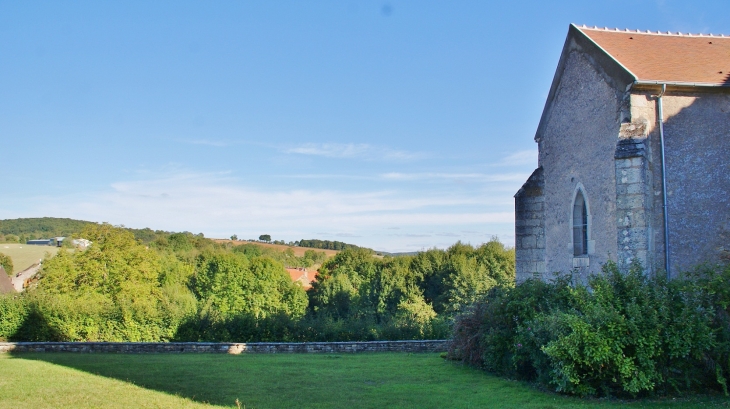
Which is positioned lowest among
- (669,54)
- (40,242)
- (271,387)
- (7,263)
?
(271,387)

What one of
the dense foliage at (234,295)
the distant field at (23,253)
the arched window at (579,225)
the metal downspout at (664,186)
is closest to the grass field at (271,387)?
the metal downspout at (664,186)

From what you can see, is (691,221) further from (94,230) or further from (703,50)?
(94,230)

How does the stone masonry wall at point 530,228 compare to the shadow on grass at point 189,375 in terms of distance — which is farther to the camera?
the stone masonry wall at point 530,228

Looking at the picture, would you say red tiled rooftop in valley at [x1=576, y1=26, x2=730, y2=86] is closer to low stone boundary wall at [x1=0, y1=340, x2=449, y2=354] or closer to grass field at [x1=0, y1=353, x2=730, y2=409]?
grass field at [x1=0, y1=353, x2=730, y2=409]

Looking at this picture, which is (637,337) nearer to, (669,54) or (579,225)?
(579,225)

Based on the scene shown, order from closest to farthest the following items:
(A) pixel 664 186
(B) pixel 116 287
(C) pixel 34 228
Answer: (A) pixel 664 186
(B) pixel 116 287
(C) pixel 34 228

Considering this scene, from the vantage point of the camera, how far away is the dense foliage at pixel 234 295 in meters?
23.9

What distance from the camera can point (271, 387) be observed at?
416 inches

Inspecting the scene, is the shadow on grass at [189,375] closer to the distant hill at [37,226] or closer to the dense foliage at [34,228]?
the dense foliage at [34,228]

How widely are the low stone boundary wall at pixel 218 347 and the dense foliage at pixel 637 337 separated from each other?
10340mm

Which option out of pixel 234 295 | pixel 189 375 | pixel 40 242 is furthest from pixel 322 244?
pixel 189 375

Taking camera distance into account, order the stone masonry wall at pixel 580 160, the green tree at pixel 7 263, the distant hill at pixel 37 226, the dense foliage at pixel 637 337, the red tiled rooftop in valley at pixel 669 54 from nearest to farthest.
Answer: the dense foliage at pixel 637 337 < the red tiled rooftop in valley at pixel 669 54 < the stone masonry wall at pixel 580 160 < the green tree at pixel 7 263 < the distant hill at pixel 37 226

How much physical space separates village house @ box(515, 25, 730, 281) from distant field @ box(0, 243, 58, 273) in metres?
78.1

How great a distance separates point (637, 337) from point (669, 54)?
8.55 meters
